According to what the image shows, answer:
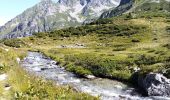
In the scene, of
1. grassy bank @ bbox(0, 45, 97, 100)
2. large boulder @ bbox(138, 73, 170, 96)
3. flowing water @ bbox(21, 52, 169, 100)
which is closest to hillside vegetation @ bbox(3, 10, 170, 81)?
flowing water @ bbox(21, 52, 169, 100)

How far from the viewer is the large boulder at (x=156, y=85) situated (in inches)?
1768

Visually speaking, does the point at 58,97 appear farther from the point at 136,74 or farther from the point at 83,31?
the point at 83,31

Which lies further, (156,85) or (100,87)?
(100,87)

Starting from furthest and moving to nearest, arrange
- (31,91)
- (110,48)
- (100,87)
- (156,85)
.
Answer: (110,48), (100,87), (156,85), (31,91)

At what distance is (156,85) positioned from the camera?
45.7 meters

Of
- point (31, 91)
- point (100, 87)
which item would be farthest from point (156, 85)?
point (31, 91)

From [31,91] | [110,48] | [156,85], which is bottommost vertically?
[110,48]

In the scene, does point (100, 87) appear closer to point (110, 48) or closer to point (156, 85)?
point (156, 85)

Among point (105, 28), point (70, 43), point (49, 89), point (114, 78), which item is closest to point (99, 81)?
point (114, 78)

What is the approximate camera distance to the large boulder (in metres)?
44.9

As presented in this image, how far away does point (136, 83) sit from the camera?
5294 centimetres

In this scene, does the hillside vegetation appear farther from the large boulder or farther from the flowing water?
the large boulder

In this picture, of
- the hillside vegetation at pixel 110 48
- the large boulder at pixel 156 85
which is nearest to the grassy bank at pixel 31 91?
the large boulder at pixel 156 85

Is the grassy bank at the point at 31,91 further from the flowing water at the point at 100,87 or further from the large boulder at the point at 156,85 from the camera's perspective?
the large boulder at the point at 156,85
